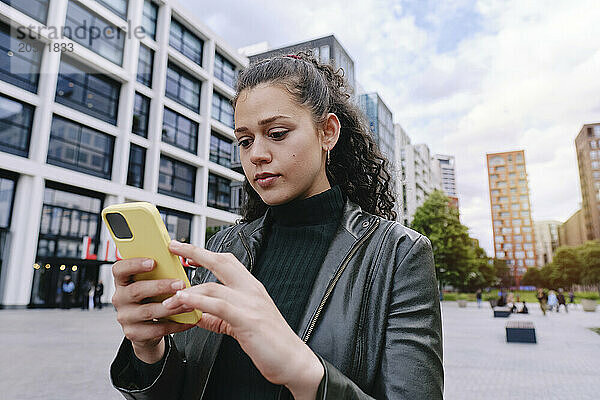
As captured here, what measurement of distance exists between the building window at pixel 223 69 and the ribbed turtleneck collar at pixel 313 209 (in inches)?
1323

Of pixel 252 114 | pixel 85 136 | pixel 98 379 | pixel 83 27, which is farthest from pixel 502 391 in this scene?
pixel 83 27

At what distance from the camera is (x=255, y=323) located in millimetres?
812

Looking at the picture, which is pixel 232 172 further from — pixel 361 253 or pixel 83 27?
pixel 361 253

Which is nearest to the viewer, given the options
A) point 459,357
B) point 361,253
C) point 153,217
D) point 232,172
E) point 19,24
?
point 153,217

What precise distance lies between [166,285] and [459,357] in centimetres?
1032

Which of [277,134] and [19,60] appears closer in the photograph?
[277,134]

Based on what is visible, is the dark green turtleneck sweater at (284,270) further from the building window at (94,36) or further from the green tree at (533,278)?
the green tree at (533,278)

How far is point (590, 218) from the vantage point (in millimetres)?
106688

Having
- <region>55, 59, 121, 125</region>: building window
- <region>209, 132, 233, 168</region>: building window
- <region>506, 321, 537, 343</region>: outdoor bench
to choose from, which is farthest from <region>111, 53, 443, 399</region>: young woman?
<region>209, 132, 233, 168</region>: building window

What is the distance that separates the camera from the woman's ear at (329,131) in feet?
4.78

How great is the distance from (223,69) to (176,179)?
1096 centimetres

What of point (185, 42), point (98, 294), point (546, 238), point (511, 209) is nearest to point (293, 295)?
point (98, 294)

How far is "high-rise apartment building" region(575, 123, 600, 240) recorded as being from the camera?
103875 millimetres

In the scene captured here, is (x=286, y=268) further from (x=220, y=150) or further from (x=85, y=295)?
(x=220, y=150)
